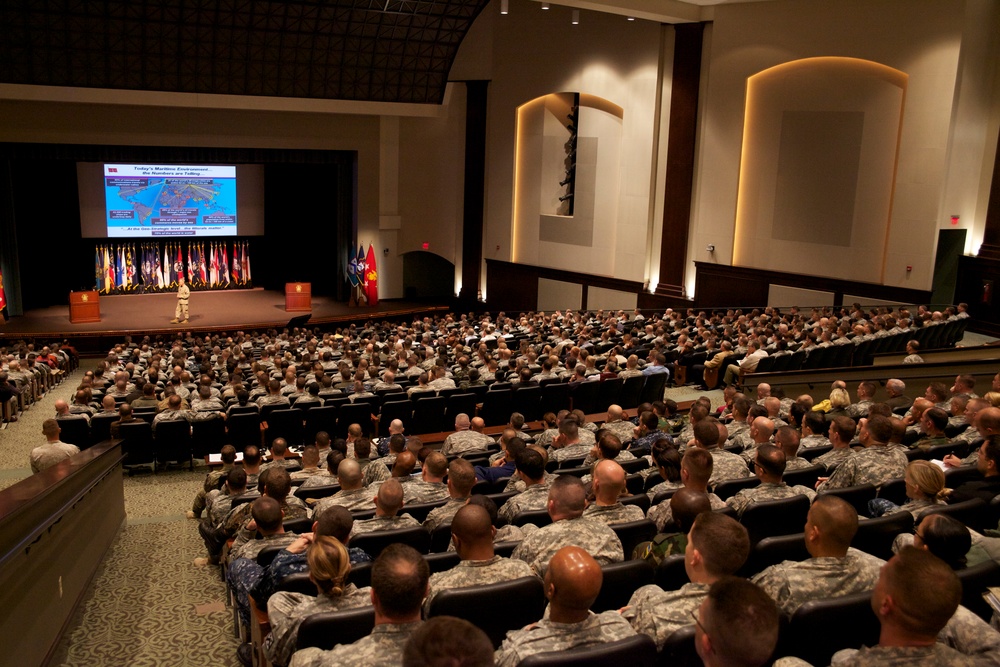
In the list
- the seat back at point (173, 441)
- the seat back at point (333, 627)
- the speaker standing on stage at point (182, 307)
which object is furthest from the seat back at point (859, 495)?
the speaker standing on stage at point (182, 307)

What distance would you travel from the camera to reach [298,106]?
22562 millimetres

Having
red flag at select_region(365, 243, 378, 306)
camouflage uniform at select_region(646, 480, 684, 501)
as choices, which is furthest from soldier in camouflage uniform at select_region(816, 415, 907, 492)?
red flag at select_region(365, 243, 378, 306)

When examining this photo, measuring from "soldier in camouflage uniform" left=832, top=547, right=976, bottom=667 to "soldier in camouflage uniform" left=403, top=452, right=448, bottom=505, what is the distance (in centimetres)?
306

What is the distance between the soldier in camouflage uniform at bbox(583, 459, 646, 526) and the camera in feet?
13.6

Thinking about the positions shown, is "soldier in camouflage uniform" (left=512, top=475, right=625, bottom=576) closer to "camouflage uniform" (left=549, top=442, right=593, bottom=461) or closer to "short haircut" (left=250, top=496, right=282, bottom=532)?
"short haircut" (left=250, top=496, right=282, bottom=532)

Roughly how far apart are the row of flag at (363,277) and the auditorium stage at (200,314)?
0.46 meters

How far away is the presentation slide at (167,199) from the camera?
2345 centimetres

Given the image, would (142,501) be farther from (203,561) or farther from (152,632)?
(152,632)

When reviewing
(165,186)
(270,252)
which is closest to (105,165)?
(165,186)

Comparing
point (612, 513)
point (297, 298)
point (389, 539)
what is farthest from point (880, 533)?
point (297, 298)

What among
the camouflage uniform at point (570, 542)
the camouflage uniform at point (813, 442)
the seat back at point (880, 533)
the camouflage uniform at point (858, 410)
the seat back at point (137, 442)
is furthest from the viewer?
the seat back at point (137, 442)

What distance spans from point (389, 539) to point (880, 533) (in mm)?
2413

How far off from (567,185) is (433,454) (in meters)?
18.9

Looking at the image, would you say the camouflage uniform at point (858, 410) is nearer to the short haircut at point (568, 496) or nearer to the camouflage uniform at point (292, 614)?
the short haircut at point (568, 496)
